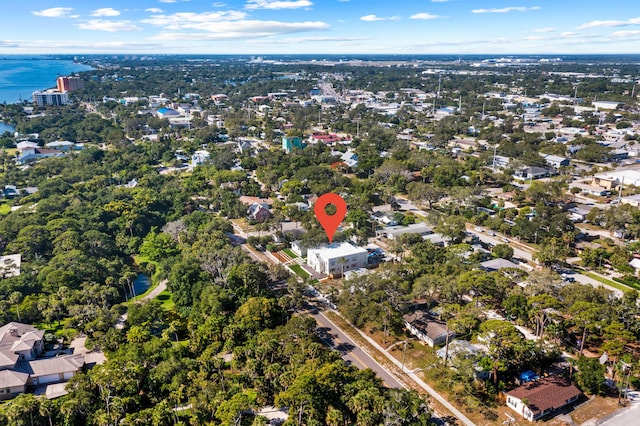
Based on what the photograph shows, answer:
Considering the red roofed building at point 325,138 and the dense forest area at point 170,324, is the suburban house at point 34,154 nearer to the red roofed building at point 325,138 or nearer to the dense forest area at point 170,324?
the dense forest area at point 170,324

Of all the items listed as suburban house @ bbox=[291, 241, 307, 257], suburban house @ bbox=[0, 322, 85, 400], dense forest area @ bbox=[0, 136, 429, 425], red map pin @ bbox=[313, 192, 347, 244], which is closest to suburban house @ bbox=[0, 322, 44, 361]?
suburban house @ bbox=[0, 322, 85, 400]

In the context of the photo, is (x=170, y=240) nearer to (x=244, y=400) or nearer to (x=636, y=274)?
(x=244, y=400)

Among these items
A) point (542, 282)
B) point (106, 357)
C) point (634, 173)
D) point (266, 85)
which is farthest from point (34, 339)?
point (266, 85)

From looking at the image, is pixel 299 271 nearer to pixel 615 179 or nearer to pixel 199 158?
pixel 199 158

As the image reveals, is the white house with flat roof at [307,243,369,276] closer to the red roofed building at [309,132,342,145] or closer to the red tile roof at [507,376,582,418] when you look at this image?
the red tile roof at [507,376,582,418]

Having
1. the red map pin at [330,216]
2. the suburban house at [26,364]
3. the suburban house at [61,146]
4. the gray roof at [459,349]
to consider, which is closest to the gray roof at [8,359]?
the suburban house at [26,364]

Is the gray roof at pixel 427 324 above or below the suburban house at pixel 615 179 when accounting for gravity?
below

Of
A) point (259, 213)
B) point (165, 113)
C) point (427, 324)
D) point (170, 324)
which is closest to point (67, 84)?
point (165, 113)
